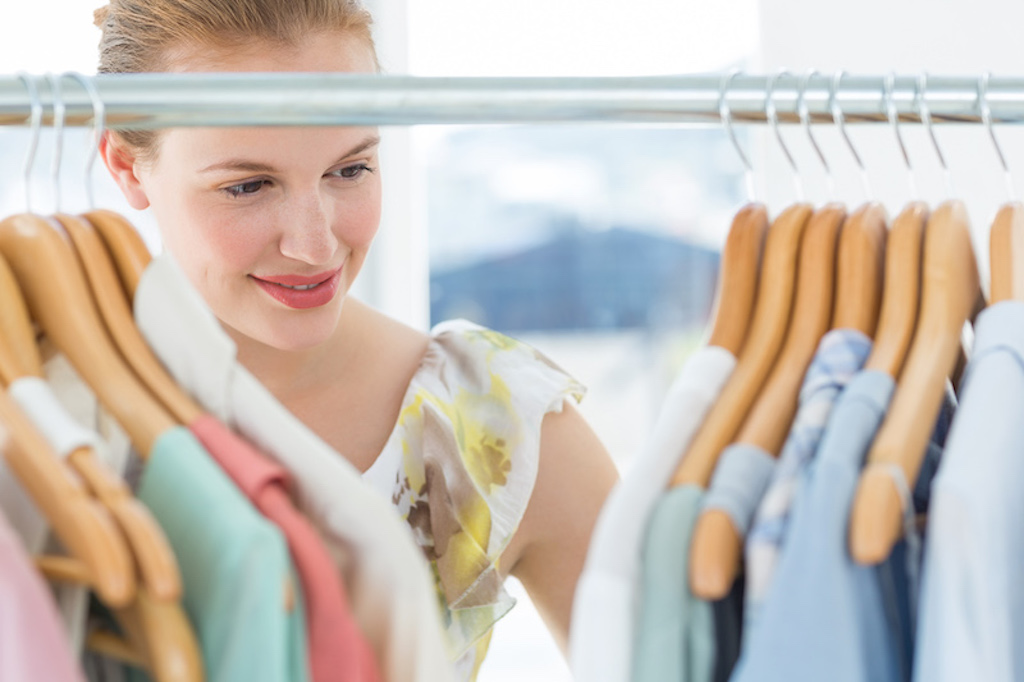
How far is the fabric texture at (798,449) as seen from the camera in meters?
0.57

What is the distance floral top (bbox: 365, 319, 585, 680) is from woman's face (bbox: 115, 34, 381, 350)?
16 cm

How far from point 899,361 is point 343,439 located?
0.77m

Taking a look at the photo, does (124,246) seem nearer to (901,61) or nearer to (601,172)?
(901,61)

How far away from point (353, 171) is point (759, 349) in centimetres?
65

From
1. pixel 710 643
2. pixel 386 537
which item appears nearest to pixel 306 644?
pixel 386 537

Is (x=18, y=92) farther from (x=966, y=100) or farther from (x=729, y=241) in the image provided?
(x=966, y=100)

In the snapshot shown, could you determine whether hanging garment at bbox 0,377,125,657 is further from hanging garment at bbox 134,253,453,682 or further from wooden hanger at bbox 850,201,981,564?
wooden hanger at bbox 850,201,981,564

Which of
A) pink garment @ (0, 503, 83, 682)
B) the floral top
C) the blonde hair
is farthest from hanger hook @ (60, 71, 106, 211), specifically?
the floral top

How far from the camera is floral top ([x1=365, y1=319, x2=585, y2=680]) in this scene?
4.03ft

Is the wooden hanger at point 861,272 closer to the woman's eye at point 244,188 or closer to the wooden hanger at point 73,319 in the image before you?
the wooden hanger at point 73,319

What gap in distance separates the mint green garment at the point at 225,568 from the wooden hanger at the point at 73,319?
0.03m

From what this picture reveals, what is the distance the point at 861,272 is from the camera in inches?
28.0

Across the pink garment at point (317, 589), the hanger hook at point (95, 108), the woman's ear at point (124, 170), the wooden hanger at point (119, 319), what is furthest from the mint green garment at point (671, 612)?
the woman's ear at point (124, 170)

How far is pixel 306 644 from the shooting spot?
551mm
